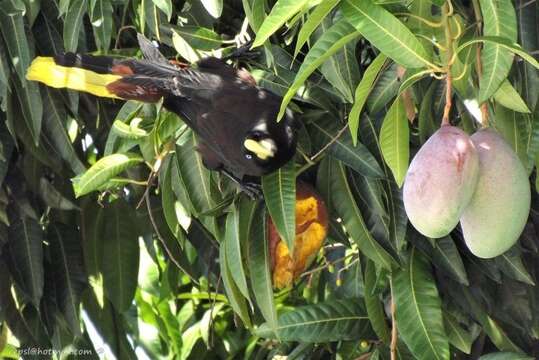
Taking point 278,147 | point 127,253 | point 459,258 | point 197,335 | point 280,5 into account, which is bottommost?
point 197,335

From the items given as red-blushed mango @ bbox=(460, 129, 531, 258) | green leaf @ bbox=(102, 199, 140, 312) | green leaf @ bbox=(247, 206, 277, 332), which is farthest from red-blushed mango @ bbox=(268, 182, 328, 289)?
red-blushed mango @ bbox=(460, 129, 531, 258)

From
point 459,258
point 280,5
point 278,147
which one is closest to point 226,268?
point 278,147

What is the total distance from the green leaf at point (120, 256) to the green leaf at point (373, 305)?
1.80 ft

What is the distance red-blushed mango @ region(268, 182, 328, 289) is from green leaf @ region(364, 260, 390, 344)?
0.09m

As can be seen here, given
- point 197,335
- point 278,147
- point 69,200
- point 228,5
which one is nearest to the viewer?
point 278,147

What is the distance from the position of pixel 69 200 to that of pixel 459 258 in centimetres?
77

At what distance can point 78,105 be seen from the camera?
6.56 feet

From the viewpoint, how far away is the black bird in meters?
1.65

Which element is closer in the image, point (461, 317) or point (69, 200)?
point (461, 317)

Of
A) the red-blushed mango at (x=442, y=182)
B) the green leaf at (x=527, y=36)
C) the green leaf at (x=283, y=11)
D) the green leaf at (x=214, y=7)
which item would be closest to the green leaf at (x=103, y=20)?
the green leaf at (x=214, y=7)

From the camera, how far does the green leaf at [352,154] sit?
4.93 feet

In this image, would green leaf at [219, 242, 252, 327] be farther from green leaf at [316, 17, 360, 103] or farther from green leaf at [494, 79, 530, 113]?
green leaf at [494, 79, 530, 113]

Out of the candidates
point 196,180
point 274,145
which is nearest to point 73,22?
point 196,180

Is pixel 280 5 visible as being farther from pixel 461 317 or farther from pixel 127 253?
pixel 127 253
